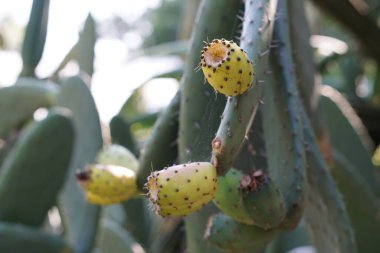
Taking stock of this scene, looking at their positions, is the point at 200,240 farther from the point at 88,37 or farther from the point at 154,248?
the point at 88,37

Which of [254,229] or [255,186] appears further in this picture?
[254,229]

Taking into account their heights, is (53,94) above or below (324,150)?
below

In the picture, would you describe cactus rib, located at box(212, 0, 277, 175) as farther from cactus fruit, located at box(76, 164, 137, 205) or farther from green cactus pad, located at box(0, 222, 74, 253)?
green cactus pad, located at box(0, 222, 74, 253)

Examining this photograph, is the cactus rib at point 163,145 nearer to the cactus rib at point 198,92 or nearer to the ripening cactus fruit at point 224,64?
the cactus rib at point 198,92

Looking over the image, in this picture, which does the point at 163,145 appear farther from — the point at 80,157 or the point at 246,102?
the point at 80,157

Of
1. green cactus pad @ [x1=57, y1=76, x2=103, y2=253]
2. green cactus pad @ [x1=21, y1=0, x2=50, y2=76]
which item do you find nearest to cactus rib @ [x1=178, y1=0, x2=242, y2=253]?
green cactus pad @ [x1=57, y1=76, x2=103, y2=253]

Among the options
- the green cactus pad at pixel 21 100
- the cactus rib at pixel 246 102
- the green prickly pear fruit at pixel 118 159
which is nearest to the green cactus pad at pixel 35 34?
the green cactus pad at pixel 21 100

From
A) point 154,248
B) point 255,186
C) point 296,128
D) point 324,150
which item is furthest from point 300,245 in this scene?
point 255,186

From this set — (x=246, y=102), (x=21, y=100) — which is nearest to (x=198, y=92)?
(x=246, y=102)

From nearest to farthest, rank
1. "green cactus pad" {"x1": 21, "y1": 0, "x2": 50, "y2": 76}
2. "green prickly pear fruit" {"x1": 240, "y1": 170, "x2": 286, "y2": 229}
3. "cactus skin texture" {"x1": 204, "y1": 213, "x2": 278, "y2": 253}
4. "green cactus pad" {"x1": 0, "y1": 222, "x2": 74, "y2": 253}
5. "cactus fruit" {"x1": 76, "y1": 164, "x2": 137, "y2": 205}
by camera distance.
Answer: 1. "green prickly pear fruit" {"x1": 240, "y1": 170, "x2": 286, "y2": 229}
2. "cactus skin texture" {"x1": 204, "y1": 213, "x2": 278, "y2": 253}
3. "cactus fruit" {"x1": 76, "y1": 164, "x2": 137, "y2": 205}
4. "green cactus pad" {"x1": 0, "y1": 222, "x2": 74, "y2": 253}
5. "green cactus pad" {"x1": 21, "y1": 0, "x2": 50, "y2": 76}
